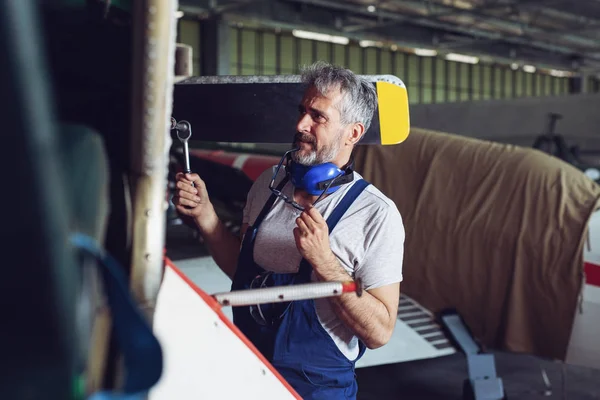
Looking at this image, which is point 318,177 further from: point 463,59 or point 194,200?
point 463,59

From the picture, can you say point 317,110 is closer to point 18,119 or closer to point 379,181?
point 18,119

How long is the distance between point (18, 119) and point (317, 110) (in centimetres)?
143

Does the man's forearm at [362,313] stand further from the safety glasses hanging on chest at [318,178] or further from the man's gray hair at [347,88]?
the man's gray hair at [347,88]

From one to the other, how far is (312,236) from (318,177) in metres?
0.30

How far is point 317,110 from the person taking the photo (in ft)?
5.96

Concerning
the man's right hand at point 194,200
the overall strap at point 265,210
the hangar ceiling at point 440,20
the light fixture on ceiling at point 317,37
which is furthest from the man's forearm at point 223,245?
the light fixture on ceiling at point 317,37

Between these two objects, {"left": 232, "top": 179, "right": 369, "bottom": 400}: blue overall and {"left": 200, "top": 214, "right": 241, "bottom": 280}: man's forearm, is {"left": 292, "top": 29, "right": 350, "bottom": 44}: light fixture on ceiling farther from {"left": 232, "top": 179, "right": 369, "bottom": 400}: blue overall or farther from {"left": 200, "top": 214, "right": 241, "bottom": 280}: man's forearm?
{"left": 232, "top": 179, "right": 369, "bottom": 400}: blue overall

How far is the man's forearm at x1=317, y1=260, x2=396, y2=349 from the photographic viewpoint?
5.13ft

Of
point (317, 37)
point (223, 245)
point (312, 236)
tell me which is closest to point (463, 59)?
point (317, 37)

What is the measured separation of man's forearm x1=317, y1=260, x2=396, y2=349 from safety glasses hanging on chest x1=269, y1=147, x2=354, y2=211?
259mm

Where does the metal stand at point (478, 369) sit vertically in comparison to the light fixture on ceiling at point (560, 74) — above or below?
below

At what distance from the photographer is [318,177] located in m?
1.79

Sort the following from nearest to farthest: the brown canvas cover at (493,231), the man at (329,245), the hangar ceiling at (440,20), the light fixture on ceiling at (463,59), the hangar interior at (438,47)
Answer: the man at (329,245) < the brown canvas cover at (493,231) < the hangar interior at (438,47) < the hangar ceiling at (440,20) < the light fixture on ceiling at (463,59)

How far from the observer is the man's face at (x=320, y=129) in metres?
1.81
